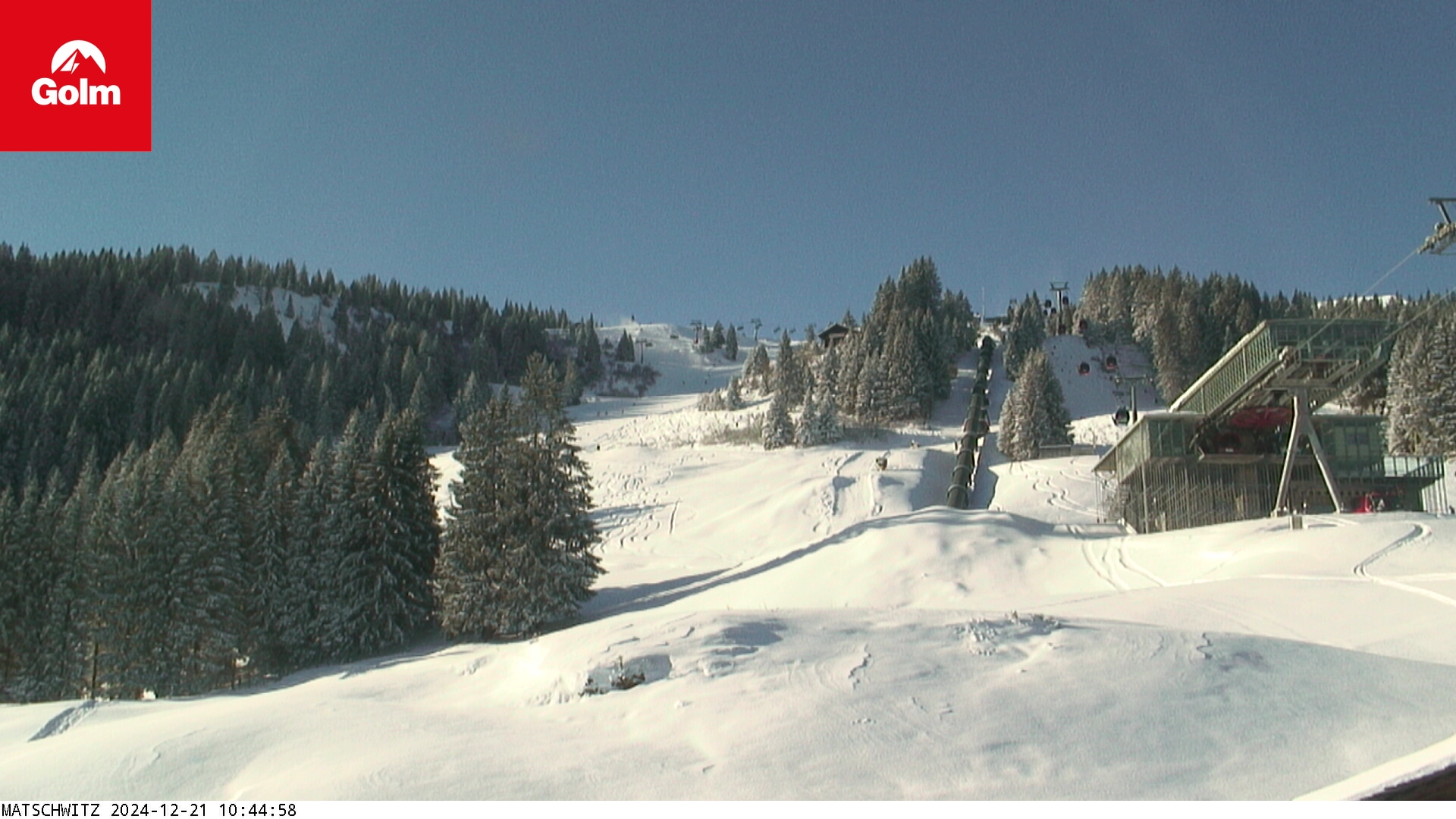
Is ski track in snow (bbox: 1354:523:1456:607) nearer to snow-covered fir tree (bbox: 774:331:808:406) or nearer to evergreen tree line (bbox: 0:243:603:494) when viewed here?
snow-covered fir tree (bbox: 774:331:808:406)

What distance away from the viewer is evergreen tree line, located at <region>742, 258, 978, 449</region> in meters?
65.2

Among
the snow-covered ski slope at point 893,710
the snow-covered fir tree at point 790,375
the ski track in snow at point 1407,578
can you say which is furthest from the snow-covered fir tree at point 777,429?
the ski track in snow at point 1407,578

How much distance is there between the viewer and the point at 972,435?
6562cm

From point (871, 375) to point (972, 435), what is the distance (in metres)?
13.3

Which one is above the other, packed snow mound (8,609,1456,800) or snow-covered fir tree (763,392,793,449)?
snow-covered fir tree (763,392,793,449)

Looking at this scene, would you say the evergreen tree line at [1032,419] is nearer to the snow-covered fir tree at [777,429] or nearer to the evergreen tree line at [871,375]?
the evergreen tree line at [871,375]

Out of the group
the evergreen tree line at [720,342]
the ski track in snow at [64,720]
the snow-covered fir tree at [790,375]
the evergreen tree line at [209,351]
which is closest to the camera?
the ski track in snow at [64,720]

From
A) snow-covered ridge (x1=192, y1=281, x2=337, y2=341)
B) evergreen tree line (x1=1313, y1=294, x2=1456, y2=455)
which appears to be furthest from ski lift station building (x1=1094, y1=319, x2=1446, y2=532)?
snow-covered ridge (x1=192, y1=281, x2=337, y2=341)

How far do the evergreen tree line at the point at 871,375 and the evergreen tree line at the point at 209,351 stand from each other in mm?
30785

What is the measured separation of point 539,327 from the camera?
15725 centimetres

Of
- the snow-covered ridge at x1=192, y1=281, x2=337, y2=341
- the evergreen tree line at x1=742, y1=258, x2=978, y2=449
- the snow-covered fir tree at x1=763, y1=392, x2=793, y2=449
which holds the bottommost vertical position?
the snow-covered fir tree at x1=763, y1=392, x2=793, y2=449

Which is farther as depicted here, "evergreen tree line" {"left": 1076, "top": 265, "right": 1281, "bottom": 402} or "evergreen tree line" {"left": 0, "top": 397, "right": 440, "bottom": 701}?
"evergreen tree line" {"left": 1076, "top": 265, "right": 1281, "bottom": 402}

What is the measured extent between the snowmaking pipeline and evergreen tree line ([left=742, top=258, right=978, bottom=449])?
2.89m

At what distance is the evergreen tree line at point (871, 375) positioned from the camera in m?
65.2
